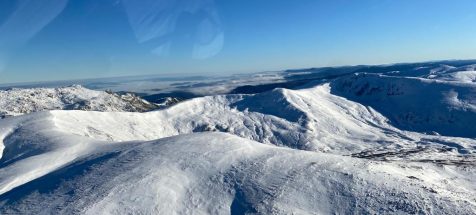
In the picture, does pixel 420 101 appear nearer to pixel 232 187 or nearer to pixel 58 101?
pixel 58 101

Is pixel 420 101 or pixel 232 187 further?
pixel 420 101

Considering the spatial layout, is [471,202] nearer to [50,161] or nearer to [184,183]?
[184,183]

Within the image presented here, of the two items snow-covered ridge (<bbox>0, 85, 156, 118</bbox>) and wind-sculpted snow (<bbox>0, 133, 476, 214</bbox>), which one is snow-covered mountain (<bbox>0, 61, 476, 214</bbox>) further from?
snow-covered ridge (<bbox>0, 85, 156, 118</bbox>)

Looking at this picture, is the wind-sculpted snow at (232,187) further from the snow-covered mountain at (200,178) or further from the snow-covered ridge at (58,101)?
the snow-covered ridge at (58,101)

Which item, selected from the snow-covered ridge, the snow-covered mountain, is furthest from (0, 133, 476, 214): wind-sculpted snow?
the snow-covered ridge

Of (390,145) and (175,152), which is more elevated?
(175,152)

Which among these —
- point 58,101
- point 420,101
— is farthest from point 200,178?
point 58,101

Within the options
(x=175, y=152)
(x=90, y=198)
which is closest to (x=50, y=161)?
(x=175, y=152)

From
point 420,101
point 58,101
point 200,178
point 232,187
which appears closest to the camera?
point 232,187

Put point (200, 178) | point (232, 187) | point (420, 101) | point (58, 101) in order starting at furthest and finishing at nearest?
point (58, 101)
point (420, 101)
point (200, 178)
point (232, 187)
